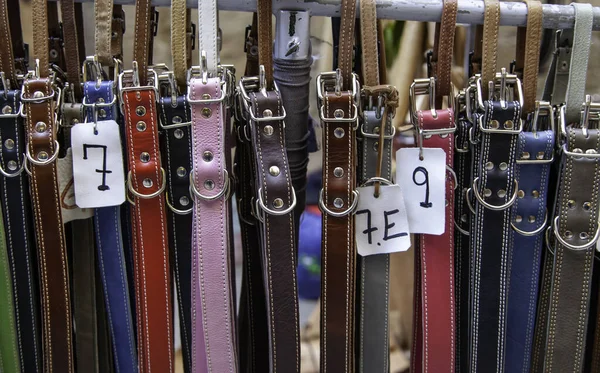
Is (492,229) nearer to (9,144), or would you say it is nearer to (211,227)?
(211,227)

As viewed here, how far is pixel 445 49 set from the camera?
2.36ft

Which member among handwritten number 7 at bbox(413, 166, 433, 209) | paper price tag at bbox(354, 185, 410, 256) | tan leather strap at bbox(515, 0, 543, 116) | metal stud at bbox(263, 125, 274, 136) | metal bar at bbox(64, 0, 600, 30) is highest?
metal bar at bbox(64, 0, 600, 30)

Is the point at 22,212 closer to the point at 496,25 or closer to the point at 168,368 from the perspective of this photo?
the point at 168,368

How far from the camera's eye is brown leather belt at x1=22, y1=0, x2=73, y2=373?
658 millimetres

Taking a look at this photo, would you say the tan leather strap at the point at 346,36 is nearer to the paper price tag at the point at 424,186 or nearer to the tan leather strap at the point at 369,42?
the tan leather strap at the point at 369,42

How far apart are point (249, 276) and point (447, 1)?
0.45 metres

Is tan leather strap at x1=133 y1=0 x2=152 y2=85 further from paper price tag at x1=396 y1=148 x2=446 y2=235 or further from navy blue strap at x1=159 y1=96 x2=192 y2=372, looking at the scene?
paper price tag at x1=396 y1=148 x2=446 y2=235

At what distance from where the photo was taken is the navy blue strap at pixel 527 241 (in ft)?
2.31

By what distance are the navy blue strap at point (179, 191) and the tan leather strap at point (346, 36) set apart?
20cm

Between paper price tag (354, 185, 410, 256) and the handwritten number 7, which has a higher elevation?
the handwritten number 7

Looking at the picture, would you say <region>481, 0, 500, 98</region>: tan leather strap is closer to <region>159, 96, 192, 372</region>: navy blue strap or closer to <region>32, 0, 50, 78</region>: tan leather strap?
<region>159, 96, 192, 372</region>: navy blue strap

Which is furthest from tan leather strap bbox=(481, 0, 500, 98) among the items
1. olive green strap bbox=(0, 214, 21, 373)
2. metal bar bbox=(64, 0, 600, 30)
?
olive green strap bbox=(0, 214, 21, 373)

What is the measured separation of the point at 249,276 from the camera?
80 cm

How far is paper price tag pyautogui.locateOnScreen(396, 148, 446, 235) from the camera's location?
2.29ft
